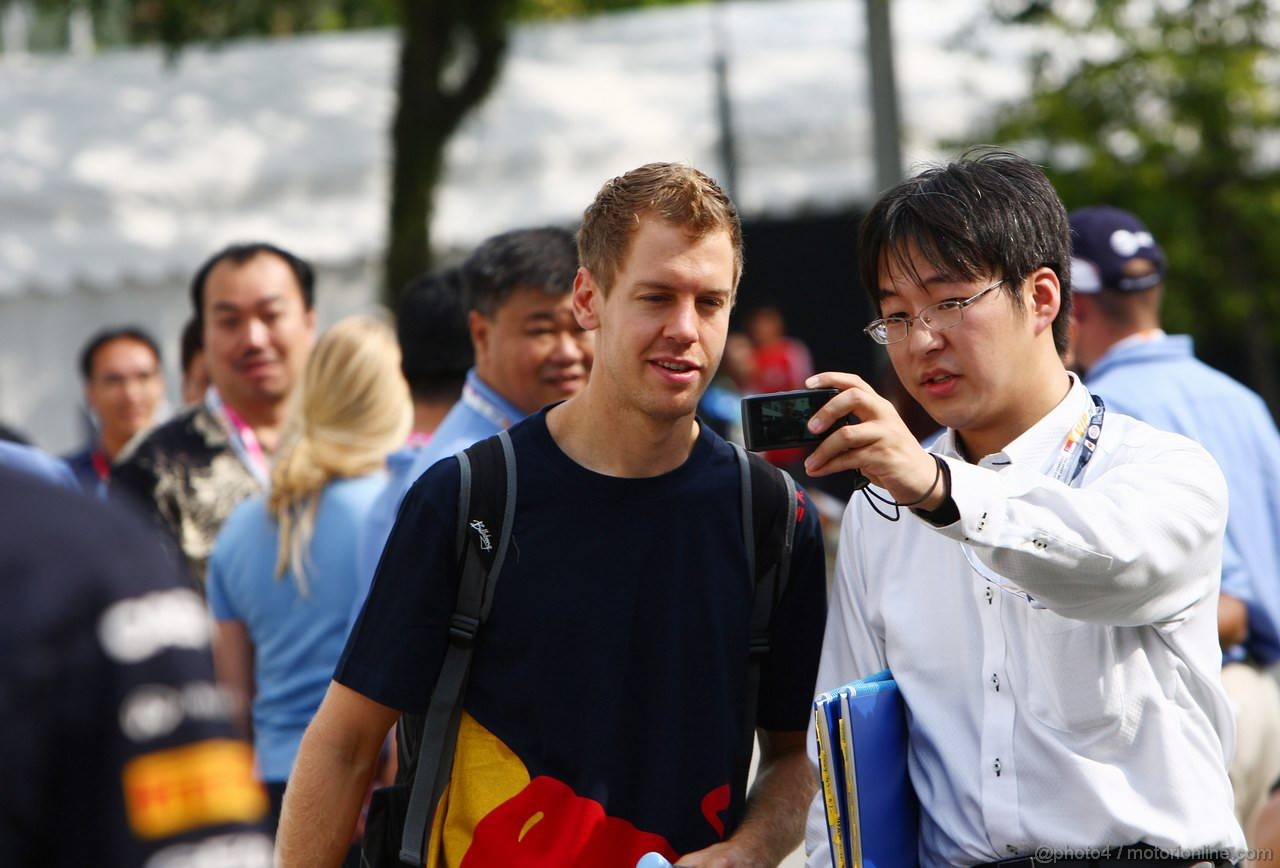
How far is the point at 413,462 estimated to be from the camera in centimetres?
429

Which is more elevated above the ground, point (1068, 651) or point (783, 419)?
point (783, 419)

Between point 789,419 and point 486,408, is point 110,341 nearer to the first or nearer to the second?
point 486,408

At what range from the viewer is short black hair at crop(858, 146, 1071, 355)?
111 inches

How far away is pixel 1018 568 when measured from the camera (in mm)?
2445

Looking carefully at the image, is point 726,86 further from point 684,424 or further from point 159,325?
point 684,424

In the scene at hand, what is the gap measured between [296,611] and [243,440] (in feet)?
3.01

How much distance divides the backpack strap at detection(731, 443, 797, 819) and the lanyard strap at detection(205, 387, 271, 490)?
248 cm

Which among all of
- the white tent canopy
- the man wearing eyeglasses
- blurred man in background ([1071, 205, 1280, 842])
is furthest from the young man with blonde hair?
the white tent canopy

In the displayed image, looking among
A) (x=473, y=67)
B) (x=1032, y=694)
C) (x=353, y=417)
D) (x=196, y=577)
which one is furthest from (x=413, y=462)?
(x=473, y=67)

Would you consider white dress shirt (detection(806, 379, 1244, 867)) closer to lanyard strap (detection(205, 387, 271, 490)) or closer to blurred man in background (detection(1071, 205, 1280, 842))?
blurred man in background (detection(1071, 205, 1280, 842))

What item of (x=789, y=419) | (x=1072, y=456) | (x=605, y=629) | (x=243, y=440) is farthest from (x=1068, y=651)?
(x=243, y=440)

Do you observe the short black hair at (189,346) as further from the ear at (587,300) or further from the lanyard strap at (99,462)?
the ear at (587,300)

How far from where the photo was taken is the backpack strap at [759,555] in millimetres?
3133

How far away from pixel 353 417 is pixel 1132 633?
277 cm
